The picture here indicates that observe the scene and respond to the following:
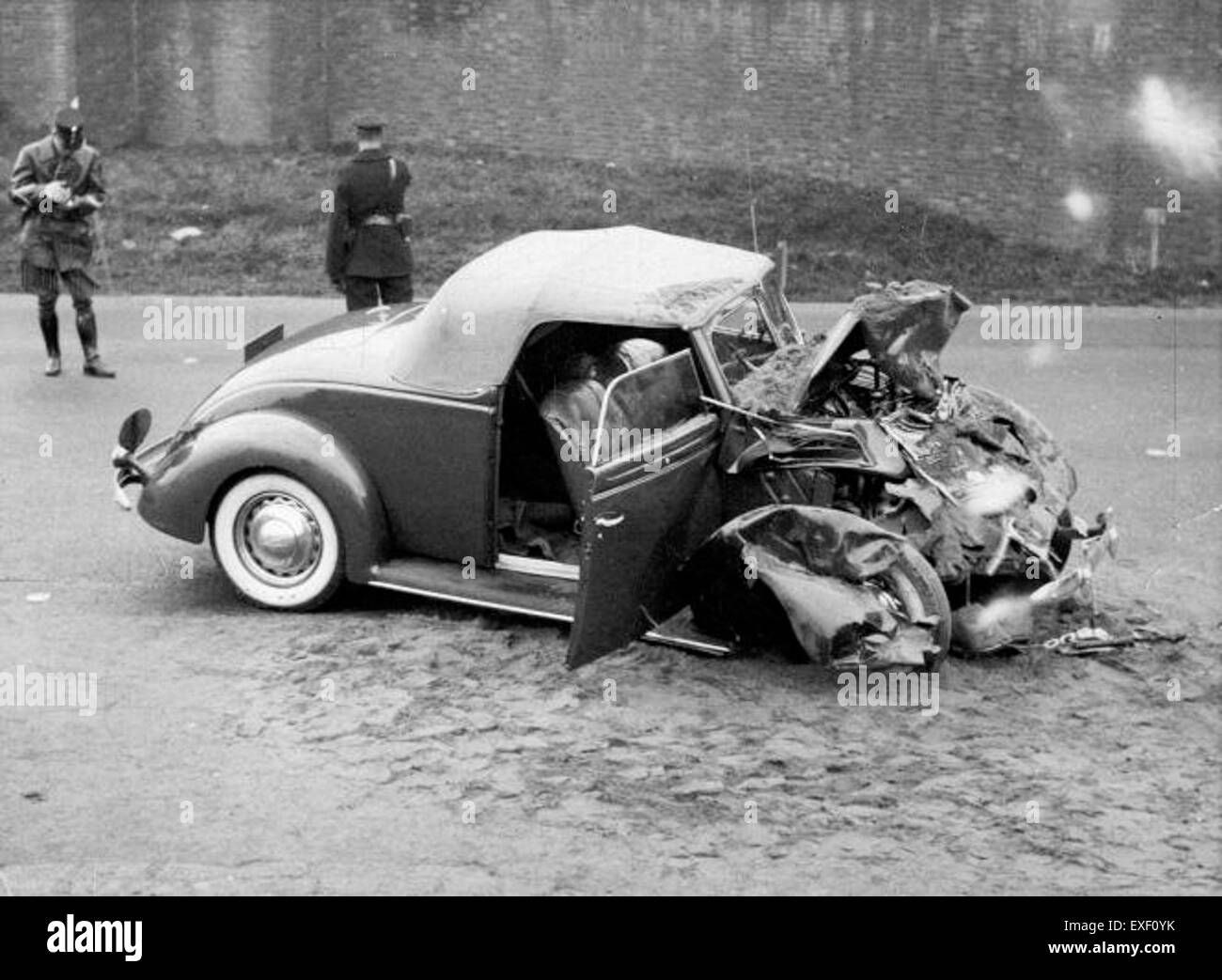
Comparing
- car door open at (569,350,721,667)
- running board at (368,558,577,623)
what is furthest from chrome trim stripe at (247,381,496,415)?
car door open at (569,350,721,667)

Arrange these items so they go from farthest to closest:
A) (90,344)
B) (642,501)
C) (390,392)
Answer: (90,344) → (390,392) → (642,501)

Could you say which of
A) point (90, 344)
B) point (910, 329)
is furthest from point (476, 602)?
point (90, 344)

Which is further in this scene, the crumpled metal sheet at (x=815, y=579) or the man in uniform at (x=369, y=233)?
the man in uniform at (x=369, y=233)

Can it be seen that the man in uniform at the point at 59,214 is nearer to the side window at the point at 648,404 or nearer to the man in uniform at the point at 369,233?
the man in uniform at the point at 369,233

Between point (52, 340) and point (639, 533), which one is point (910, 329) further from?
point (52, 340)

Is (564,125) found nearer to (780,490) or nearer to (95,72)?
(95,72)

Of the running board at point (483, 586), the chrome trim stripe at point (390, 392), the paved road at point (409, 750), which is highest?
the chrome trim stripe at point (390, 392)

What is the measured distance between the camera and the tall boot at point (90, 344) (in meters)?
13.4

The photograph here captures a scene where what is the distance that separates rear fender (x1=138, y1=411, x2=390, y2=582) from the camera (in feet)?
27.2

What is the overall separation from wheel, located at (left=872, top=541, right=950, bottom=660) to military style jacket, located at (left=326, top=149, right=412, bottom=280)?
644cm

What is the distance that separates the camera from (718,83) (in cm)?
1936

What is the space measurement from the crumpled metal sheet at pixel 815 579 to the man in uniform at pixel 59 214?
6978mm

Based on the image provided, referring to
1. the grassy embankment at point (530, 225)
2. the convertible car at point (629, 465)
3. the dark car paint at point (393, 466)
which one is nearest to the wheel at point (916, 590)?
the convertible car at point (629, 465)

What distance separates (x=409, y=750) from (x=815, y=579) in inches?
67.5
